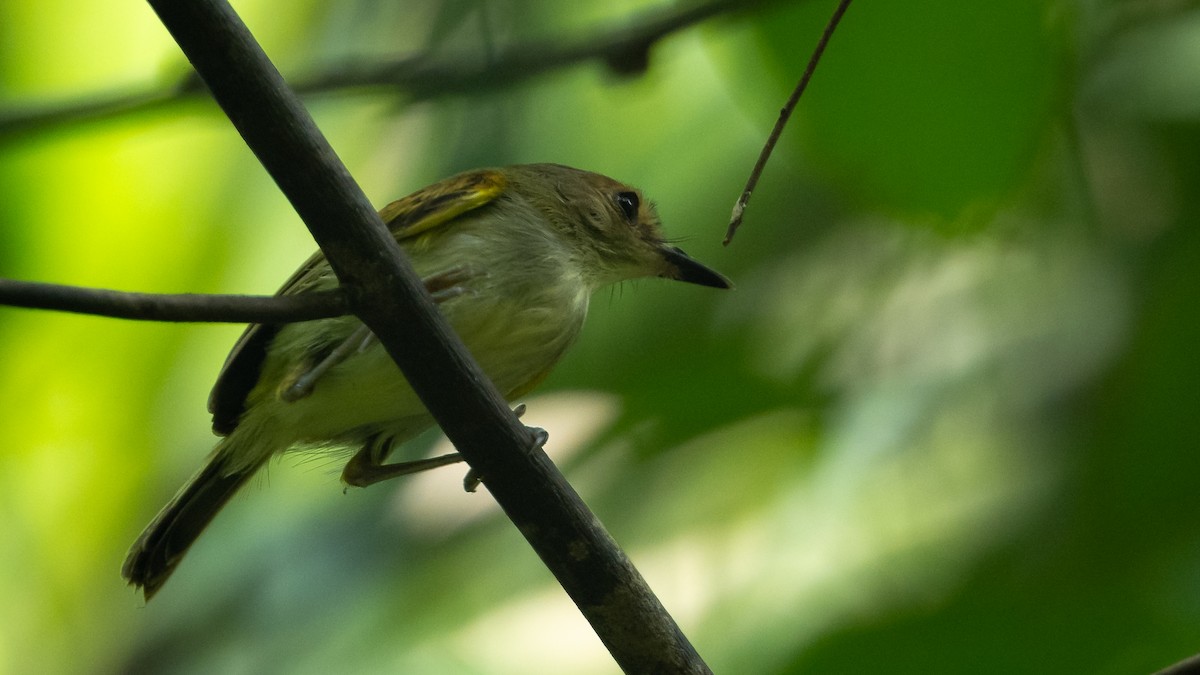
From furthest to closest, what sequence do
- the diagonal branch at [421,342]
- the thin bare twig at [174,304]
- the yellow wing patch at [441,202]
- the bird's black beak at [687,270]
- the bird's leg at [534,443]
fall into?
the bird's black beak at [687,270], the yellow wing patch at [441,202], the bird's leg at [534,443], the diagonal branch at [421,342], the thin bare twig at [174,304]

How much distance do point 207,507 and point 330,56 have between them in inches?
112

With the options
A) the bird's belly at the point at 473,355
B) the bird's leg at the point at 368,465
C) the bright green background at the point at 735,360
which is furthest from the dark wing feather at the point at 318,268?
the bright green background at the point at 735,360

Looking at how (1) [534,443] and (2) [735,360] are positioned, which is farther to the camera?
(2) [735,360]

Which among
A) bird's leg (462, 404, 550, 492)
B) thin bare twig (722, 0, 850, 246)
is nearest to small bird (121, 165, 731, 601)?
bird's leg (462, 404, 550, 492)

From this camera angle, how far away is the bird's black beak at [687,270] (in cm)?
381

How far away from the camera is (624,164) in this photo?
5.86m

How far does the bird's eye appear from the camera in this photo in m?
3.86

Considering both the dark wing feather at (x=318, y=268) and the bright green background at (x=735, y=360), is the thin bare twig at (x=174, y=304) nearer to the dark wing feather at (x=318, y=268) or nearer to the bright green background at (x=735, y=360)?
the dark wing feather at (x=318, y=268)

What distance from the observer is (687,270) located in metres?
3.83

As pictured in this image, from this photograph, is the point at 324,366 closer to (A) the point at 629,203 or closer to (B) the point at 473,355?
(B) the point at 473,355

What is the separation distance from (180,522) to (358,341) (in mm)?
812

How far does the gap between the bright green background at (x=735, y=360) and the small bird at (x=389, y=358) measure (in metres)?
0.44

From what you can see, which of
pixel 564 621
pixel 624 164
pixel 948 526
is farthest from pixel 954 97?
pixel 564 621

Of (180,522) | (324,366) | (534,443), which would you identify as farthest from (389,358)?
(534,443)
